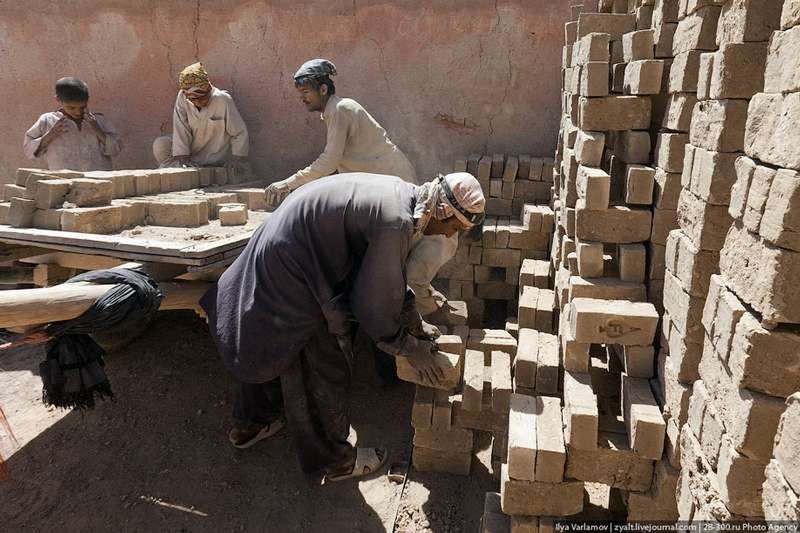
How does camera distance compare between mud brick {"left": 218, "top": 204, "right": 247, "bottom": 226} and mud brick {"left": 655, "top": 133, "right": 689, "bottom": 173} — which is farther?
mud brick {"left": 218, "top": 204, "right": 247, "bottom": 226}

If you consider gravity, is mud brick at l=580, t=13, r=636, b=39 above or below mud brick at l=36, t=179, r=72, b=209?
above

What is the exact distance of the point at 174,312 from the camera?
18.0ft

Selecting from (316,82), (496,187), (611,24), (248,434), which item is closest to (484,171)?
(496,187)

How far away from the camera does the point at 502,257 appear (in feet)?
16.2

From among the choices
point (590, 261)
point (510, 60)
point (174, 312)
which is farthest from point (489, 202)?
point (174, 312)

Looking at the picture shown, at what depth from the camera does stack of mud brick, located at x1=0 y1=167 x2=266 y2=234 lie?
13.8 feet

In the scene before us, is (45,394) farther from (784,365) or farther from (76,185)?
(784,365)

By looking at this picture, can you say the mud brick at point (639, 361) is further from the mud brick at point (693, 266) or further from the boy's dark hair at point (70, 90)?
the boy's dark hair at point (70, 90)

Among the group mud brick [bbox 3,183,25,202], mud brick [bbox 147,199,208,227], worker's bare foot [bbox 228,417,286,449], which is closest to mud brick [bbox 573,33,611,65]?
worker's bare foot [bbox 228,417,286,449]

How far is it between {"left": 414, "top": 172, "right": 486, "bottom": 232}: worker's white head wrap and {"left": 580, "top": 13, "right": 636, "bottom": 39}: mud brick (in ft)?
4.82

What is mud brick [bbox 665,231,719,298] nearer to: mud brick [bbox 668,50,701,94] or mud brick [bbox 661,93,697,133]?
mud brick [bbox 661,93,697,133]

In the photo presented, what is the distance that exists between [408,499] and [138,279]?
199cm

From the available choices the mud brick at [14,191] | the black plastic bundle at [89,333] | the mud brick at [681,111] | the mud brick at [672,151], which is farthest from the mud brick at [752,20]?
the mud brick at [14,191]

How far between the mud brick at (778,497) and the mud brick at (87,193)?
4590mm
